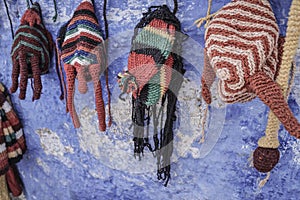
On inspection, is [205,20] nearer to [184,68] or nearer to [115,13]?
[184,68]

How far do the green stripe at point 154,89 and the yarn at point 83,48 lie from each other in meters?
0.19

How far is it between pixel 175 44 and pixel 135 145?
1.12ft

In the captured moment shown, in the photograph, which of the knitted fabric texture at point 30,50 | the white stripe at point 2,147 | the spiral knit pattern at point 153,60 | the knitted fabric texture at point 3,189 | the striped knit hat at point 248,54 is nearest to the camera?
the striped knit hat at point 248,54

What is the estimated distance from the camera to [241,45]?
1.92 feet

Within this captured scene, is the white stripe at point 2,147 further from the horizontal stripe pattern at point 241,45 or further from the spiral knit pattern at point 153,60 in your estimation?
the horizontal stripe pattern at point 241,45

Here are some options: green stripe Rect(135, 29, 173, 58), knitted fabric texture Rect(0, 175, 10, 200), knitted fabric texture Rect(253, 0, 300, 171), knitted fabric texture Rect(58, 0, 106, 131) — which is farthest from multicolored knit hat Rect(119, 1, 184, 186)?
knitted fabric texture Rect(0, 175, 10, 200)

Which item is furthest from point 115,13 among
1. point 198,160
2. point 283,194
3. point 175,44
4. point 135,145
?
point 283,194

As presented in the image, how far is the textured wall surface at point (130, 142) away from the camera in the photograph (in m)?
0.81

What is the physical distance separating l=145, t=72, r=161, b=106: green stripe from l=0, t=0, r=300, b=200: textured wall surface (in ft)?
0.44

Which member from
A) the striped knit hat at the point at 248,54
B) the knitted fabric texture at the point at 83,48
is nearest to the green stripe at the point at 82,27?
the knitted fabric texture at the point at 83,48

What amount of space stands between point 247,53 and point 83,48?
44 cm

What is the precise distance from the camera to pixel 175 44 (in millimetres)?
761

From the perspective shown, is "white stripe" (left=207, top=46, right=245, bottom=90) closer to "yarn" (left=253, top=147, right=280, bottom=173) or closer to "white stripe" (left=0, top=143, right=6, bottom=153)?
"yarn" (left=253, top=147, right=280, bottom=173)

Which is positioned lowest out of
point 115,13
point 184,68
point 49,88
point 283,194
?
point 283,194
